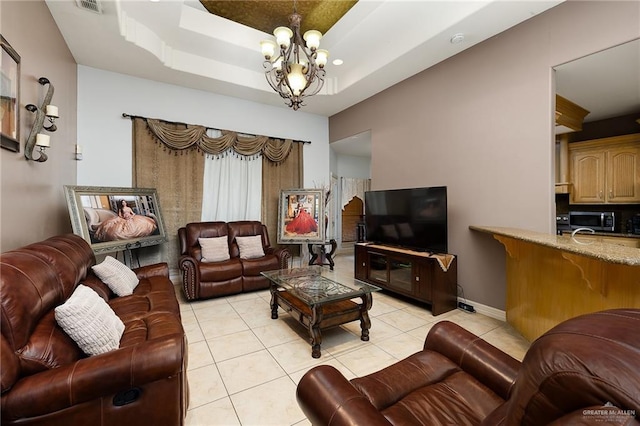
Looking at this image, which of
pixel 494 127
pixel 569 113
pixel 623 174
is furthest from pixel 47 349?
pixel 623 174

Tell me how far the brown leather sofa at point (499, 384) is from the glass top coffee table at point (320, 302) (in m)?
1.02

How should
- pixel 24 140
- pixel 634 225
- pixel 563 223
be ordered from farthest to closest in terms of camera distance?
pixel 563 223 < pixel 634 225 < pixel 24 140

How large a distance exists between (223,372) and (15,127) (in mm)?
2337

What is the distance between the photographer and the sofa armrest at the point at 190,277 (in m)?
3.54

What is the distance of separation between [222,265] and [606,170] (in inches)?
228

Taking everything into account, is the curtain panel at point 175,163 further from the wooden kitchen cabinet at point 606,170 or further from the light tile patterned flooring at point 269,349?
the wooden kitchen cabinet at point 606,170

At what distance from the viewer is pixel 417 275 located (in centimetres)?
335

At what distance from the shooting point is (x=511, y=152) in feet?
9.59

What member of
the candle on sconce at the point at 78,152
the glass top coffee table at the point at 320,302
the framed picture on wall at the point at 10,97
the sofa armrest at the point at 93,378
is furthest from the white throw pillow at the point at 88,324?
the candle on sconce at the point at 78,152

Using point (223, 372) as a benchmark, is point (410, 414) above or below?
above

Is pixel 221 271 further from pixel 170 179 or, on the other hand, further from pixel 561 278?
pixel 561 278

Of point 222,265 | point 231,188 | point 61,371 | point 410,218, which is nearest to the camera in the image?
point 61,371

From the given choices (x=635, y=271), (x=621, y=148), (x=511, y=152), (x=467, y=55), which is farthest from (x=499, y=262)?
(x=621, y=148)

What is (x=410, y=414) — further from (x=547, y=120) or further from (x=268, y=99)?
(x=268, y=99)
